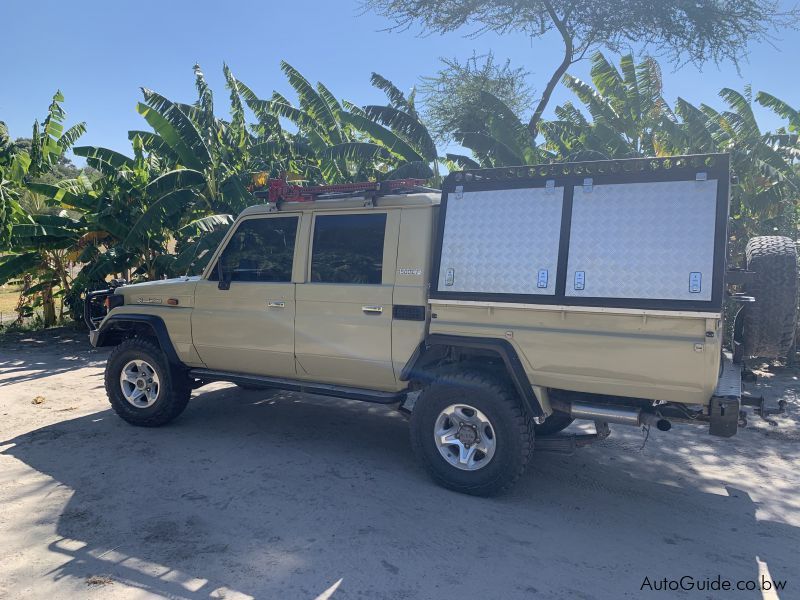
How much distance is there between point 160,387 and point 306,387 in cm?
166

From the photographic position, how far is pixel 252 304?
18.2ft

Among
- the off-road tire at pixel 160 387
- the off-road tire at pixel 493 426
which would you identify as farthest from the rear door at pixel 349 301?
the off-road tire at pixel 160 387

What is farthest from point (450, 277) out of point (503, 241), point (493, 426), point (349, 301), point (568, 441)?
point (568, 441)

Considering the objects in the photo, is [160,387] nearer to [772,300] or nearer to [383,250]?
[383,250]

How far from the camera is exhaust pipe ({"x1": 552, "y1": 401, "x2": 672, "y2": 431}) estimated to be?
13.2ft

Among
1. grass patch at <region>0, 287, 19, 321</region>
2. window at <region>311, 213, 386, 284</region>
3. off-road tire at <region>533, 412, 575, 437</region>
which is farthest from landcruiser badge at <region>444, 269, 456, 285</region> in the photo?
grass patch at <region>0, 287, 19, 321</region>

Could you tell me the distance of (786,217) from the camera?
10258mm

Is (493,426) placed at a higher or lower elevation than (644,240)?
lower

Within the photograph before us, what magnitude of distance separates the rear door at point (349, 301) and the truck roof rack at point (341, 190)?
0.19 m

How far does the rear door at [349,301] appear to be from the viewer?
4.93 meters

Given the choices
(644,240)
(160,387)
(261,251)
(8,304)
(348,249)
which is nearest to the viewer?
(644,240)

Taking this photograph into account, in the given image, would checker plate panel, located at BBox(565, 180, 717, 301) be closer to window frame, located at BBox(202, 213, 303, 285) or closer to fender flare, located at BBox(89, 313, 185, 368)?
window frame, located at BBox(202, 213, 303, 285)

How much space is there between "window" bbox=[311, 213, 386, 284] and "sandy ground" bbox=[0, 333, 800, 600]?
1.60 metres

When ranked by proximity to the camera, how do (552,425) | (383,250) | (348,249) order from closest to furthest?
(383,250)
(348,249)
(552,425)
